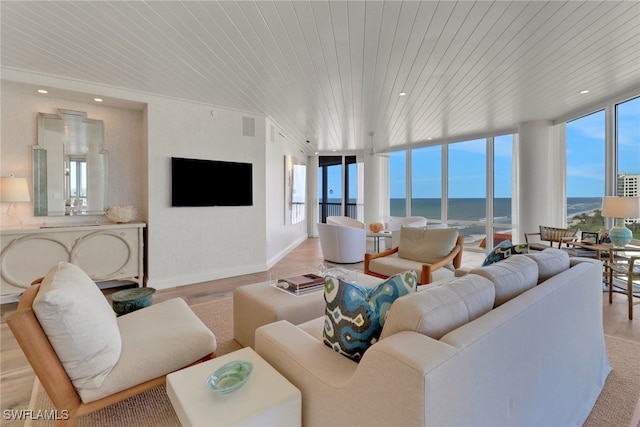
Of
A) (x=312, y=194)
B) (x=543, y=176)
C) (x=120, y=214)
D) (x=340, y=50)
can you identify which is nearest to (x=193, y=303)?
(x=120, y=214)

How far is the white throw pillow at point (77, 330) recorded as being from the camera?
1.32 m

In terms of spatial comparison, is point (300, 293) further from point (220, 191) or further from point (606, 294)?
point (606, 294)

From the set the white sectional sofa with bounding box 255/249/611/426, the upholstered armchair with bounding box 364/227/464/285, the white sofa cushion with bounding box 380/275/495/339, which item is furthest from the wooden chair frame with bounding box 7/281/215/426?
the upholstered armchair with bounding box 364/227/464/285

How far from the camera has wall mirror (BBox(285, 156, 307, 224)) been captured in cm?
676

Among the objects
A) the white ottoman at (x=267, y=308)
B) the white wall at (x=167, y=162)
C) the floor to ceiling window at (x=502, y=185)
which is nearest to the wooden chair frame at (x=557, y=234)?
the floor to ceiling window at (x=502, y=185)

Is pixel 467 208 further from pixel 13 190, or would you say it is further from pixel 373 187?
pixel 13 190

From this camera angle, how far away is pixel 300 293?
2.43 meters

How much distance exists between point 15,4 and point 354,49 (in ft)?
8.31

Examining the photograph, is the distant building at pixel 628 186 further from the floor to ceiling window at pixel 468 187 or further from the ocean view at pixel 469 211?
the floor to ceiling window at pixel 468 187

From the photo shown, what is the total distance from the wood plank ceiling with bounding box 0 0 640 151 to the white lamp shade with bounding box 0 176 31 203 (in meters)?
1.19

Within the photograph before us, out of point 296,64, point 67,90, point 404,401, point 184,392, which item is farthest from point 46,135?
point 404,401

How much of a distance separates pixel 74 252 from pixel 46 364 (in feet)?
8.74

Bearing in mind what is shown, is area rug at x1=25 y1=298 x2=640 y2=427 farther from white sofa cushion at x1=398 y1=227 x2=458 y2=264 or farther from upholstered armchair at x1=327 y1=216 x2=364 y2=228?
upholstered armchair at x1=327 y1=216 x2=364 y2=228

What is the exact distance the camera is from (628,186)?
3922 millimetres
